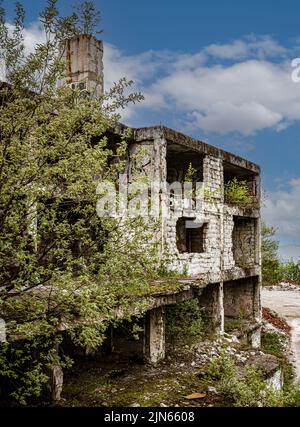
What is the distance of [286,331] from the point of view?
69.4 ft

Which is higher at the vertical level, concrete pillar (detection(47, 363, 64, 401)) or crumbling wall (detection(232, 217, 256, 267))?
crumbling wall (detection(232, 217, 256, 267))

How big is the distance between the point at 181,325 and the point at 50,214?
6.98 meters

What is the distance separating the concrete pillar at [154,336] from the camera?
11078mm

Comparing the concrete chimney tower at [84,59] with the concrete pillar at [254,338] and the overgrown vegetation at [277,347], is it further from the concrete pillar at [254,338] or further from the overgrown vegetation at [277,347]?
the overgrown vegetation at [277,347]

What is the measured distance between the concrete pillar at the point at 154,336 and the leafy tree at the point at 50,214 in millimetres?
4082

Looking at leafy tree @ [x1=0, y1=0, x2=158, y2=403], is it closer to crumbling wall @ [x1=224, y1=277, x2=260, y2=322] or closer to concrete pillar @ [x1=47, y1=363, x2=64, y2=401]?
concrete pillar @ [x1=47, y1=363, x2=64, y2=401]

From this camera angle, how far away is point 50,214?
21.8ft

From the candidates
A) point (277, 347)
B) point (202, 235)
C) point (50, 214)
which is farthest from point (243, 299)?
point (50, 214)

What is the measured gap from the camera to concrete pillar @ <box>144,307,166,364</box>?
1108 centimetres

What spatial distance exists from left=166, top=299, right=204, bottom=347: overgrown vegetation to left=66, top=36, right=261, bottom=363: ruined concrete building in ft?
1.92

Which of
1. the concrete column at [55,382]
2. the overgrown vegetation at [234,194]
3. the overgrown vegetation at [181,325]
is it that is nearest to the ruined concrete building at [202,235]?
the overgrown vegetation at [234,194]

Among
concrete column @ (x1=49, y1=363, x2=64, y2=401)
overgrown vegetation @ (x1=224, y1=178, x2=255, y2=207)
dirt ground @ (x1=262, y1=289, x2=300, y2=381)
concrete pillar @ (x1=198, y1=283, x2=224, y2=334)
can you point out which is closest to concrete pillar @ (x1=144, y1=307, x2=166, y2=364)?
concrete column @ (x1=49, y1=363, x2=64, y2=401)

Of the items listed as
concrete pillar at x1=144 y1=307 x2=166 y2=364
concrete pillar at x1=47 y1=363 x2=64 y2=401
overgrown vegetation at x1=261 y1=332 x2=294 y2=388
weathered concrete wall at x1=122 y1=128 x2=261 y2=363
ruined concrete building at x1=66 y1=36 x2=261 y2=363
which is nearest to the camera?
concrete pillar at x1=47 y1=363 x2=64 y2=401
